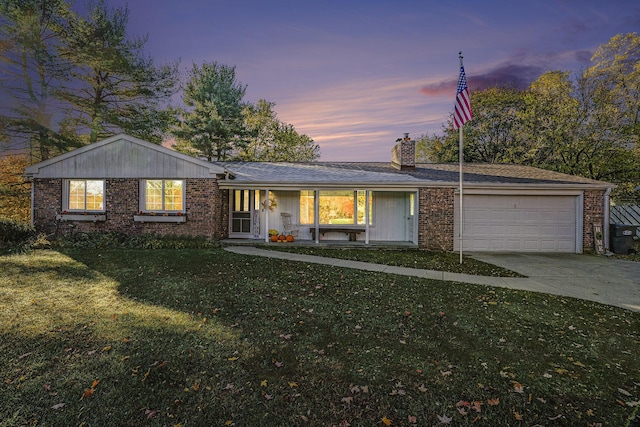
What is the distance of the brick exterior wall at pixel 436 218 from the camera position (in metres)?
11.7

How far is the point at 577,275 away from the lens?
798 cm

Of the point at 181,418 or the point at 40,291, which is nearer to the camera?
the point at 181,418

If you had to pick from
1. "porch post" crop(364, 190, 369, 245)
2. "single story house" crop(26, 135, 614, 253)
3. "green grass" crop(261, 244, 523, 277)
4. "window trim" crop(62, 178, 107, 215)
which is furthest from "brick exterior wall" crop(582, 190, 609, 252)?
"window trim" crop(62, 178, 107, 215)

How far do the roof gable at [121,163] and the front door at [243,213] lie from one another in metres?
1.78

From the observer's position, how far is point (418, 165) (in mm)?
15117

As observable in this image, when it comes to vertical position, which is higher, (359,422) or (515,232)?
(515,232)

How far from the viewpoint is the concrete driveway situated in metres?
6.34

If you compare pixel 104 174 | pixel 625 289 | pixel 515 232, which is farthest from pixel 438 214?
pixel 104 174

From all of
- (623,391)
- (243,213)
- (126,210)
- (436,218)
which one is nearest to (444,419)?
(623,391)

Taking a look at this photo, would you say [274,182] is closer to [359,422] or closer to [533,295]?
[533,295]

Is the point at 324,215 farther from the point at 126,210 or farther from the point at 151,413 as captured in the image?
the point at 151,413

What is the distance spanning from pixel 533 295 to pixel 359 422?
5.15 meters

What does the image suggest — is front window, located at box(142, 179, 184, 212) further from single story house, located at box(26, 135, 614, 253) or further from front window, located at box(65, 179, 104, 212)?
front window, located at box(65, 179, 104, 212)

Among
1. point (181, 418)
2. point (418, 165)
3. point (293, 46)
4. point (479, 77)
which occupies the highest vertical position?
point (479, 77)
